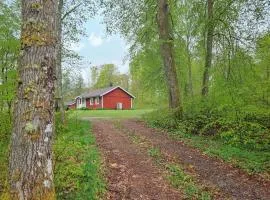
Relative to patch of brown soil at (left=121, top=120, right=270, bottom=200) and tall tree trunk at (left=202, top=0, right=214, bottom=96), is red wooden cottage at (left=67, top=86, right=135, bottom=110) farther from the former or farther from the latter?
patch of brown soil at (left=121, top=120, right=270, bottom=200)

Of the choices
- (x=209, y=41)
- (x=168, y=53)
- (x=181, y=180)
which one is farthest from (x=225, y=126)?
(x=209, y=41)

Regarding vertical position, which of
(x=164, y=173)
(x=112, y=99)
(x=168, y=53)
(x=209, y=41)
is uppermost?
(x=209, y=41)

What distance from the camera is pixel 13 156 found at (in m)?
4.05

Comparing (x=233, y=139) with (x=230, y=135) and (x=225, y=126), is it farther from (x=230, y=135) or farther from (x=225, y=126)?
(x=230, y=135)

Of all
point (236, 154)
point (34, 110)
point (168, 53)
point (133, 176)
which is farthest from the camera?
point (168, 53)

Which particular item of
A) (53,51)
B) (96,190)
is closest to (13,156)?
(53,51)

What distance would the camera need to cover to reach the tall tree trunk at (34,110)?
4000mm

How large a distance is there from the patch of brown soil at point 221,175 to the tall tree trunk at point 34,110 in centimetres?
416

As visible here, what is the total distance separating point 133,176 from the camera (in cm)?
798

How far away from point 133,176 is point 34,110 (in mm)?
4396

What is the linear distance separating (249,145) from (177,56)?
1942 cm

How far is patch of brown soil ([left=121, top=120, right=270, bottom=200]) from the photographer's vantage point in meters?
7.08

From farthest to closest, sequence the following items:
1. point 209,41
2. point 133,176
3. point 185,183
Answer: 1. point 209,41
2. point 133,176
3. point 185,183

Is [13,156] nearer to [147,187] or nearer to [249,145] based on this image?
[147,187]
